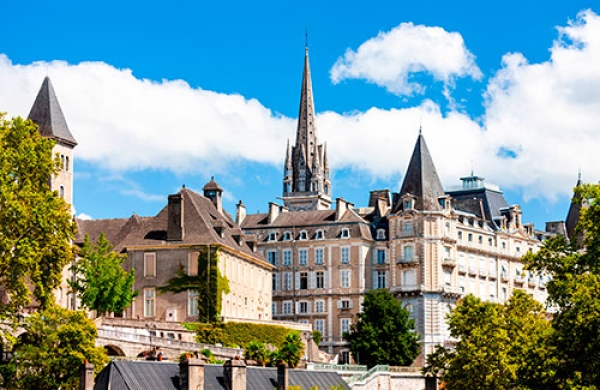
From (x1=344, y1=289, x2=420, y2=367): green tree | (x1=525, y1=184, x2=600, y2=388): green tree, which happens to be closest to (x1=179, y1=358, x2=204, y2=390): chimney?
(x1=525, y1=184, x2=600, y2=388): green tree

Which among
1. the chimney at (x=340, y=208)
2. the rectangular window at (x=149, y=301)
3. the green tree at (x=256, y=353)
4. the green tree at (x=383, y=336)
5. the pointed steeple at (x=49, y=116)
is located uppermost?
the pointed steeple at (x=49, y=116)

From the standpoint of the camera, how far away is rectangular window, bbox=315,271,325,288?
4070 inches

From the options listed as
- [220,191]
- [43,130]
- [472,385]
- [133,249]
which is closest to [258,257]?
[220,191]

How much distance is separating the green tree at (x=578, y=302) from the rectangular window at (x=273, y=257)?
61.9 metres

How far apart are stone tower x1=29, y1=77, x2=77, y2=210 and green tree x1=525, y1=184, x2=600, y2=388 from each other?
46.4m

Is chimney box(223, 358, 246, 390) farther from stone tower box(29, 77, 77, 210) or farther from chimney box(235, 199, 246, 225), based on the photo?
chimney box(235, 199, 246, 225)

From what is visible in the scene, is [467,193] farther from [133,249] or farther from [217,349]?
[217,349]

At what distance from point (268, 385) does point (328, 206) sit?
102 meters

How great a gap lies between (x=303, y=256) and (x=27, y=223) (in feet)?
183

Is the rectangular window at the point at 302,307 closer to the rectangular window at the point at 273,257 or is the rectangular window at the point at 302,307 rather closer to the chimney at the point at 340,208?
the rectangular window at the point at 273,257

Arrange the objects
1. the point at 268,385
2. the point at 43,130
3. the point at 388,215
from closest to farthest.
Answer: the point at 268,385 → the point at 43,130 → the point at 388,215

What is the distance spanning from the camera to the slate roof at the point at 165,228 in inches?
3270

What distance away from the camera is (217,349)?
233 feet

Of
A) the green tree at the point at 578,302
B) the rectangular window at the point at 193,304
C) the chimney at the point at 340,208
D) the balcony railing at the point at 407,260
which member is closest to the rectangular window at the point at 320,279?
the chimney at the point at 340,208
